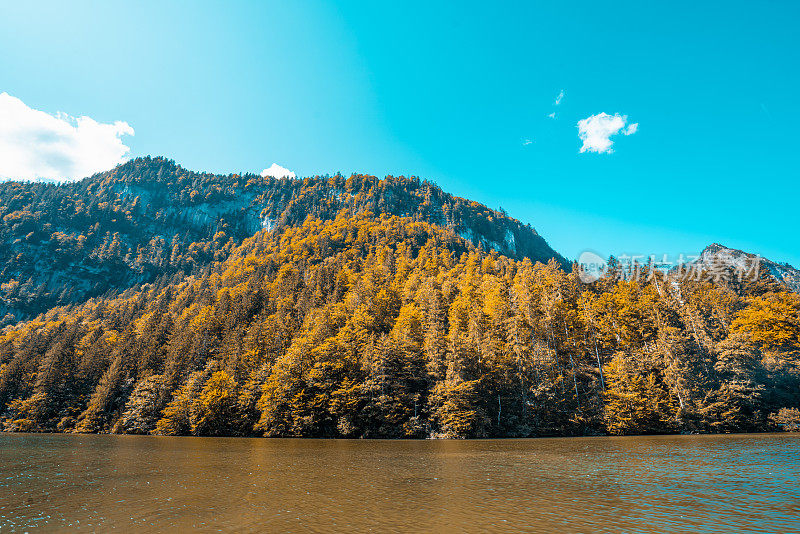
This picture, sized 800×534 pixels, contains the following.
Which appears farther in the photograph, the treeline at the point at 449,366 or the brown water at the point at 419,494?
the treeline at the point at 449,366

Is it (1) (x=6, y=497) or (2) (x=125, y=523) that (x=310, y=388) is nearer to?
(1) (x=6, y=497)

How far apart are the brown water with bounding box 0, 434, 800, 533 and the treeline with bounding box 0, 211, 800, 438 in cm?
2375

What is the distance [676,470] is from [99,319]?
6297 inches

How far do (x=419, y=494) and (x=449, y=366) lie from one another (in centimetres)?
3707

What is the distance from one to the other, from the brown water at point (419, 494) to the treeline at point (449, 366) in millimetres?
23745

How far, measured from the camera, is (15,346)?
94.5 metres

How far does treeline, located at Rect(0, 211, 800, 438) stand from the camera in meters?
49.5

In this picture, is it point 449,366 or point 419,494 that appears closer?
point 419,494

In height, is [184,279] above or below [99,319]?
above

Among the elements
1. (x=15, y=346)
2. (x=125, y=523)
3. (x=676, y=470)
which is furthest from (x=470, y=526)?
(x=15, y=346)

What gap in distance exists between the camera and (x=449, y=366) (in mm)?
53094

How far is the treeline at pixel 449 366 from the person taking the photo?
4947 cm

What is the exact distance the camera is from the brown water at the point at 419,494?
12.3m

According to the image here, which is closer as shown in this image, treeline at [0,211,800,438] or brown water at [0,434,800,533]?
brown water at [0,434,800,533]
